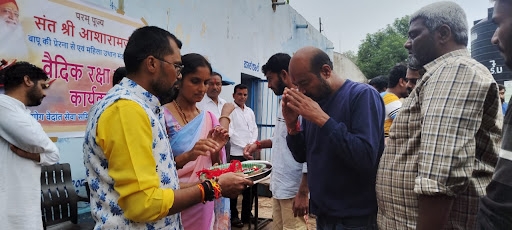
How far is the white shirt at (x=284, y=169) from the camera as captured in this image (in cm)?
316

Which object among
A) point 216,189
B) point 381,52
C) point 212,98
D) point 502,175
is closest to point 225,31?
point 212,98

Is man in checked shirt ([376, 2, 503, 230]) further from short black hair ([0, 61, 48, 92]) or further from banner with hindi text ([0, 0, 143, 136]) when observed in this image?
banner with hindi text ([0, 0, 143, 136])

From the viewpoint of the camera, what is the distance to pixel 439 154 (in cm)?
125

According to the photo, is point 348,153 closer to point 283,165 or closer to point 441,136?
point 441,136

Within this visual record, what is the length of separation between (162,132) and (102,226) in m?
0.45

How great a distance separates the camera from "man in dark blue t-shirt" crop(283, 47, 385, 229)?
1.88 m

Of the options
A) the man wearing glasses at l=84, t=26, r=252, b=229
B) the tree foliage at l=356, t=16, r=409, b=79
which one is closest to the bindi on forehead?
the man wearing glasses at l=84, t=26, r=252, b=229

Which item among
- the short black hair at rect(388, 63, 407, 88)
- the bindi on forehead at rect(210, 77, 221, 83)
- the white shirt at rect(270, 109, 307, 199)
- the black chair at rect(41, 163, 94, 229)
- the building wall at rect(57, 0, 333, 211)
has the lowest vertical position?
the black chair at rect(41, 163, 94, 229)

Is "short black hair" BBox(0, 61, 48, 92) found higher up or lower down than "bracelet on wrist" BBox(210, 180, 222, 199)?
higher up

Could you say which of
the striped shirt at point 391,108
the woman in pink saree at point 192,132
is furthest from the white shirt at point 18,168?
the striped shirt at point 391,108

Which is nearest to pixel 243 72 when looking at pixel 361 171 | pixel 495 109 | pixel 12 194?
pixel 12 194

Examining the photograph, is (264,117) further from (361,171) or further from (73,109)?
(361,171)

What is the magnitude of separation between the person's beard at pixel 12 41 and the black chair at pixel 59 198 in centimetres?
104

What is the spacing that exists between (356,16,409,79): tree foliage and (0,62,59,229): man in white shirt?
29765 mm
